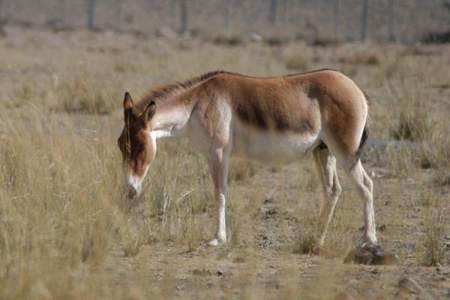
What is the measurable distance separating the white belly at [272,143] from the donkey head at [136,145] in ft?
2.62

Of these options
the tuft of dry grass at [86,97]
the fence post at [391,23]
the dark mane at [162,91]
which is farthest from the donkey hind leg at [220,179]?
the fence post at [391,23]

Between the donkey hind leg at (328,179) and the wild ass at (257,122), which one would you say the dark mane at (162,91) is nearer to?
the wild ass at (257,122)

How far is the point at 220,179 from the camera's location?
1094 centimetres

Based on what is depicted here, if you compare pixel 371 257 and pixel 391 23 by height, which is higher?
pixel 371 257

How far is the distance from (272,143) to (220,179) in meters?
0.56

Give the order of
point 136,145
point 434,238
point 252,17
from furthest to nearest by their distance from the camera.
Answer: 1. point 252,17
2. point 136,145
3. point 434,238

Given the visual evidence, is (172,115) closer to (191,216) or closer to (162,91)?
(162,91)

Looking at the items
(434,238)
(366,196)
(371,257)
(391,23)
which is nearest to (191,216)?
(366,196)

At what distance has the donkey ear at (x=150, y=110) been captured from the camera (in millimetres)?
10688

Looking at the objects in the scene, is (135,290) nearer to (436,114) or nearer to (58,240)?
(58,240)

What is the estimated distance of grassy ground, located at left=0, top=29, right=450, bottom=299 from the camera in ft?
27.8

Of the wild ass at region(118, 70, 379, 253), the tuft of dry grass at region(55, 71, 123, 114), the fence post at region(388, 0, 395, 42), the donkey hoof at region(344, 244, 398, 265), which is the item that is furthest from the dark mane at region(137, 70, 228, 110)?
the fence post at region(388, 0, 395, 42)

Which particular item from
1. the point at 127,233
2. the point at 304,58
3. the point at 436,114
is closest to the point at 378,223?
the point at 127,233

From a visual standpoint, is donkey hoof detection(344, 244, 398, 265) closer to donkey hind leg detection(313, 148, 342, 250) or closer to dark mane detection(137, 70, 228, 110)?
donkey hind leg detection(313, 148, 342, 250)
